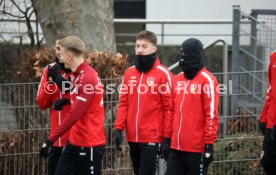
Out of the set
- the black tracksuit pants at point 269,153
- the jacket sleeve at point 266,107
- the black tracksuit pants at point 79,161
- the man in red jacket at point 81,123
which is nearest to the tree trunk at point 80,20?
the jacket sleeve at point 266,107

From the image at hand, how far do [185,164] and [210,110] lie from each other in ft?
2.21

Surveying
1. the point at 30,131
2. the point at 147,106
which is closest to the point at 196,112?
the point at 147,106

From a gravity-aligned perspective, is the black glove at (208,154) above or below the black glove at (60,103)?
below

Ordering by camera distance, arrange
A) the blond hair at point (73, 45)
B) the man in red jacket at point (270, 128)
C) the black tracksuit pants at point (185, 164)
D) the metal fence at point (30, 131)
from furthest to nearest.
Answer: the metal fence at point (30, 131) → the man in red jacket at point (270, 128) → the black tracksuit pants at point (185, 164) → the blond hair at point (73, 45)

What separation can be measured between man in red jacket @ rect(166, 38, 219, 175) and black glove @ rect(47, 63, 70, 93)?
3.96ft

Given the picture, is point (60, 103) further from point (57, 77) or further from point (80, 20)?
point (80, 20)

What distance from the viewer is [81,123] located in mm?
7602

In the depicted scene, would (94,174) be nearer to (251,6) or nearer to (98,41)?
(98,41)

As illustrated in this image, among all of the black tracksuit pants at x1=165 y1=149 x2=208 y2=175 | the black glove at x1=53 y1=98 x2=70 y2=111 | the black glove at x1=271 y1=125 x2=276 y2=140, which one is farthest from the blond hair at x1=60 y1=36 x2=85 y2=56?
the black glove at x1=271 y1=125 x2=276 y2=140

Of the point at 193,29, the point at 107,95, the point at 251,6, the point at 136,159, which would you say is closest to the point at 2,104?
the point at 107,95

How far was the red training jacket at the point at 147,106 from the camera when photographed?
8.29 m

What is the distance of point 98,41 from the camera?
1098 cm

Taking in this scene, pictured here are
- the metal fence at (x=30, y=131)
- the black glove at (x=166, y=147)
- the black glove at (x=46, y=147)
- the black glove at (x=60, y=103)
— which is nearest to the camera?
the black glove at (x=46, y=147)

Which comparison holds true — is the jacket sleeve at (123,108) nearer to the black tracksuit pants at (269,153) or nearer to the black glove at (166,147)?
the black glove at (166,147)
